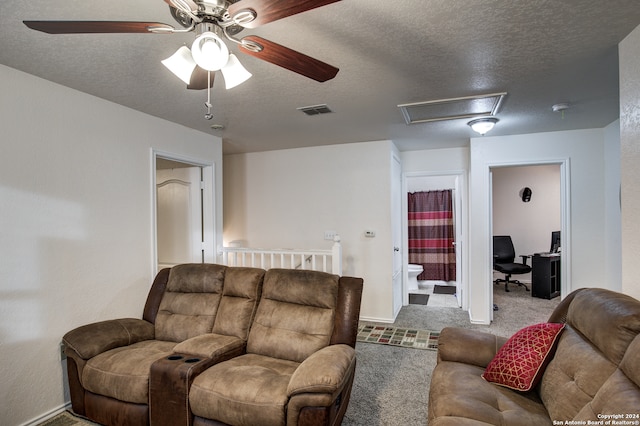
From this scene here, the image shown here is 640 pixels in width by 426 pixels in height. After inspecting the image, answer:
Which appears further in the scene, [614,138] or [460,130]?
[460,130]

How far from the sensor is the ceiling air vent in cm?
304

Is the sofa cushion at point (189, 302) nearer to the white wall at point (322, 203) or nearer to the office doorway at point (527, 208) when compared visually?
the white wall at point (322, 203)

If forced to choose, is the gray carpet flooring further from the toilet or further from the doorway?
the doorway

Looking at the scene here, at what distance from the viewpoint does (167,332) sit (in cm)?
264

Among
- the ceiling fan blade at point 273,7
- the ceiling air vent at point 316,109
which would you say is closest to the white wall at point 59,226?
the ceiling air vent at point 316,109

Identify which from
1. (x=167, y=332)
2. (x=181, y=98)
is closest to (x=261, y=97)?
(x=181, y=98)

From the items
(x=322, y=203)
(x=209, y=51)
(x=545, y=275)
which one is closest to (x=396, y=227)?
(x=322, y=203)

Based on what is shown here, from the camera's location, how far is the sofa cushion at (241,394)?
1.73m

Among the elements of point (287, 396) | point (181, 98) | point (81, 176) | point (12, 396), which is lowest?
point (12, 396)

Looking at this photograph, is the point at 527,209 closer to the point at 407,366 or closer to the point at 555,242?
the point at 555,242

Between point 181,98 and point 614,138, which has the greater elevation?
point 181,98

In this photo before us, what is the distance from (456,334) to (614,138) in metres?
3.08

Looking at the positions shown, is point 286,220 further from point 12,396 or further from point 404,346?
point 12,396

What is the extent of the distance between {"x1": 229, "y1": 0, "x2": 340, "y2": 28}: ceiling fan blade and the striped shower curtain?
5.93m
